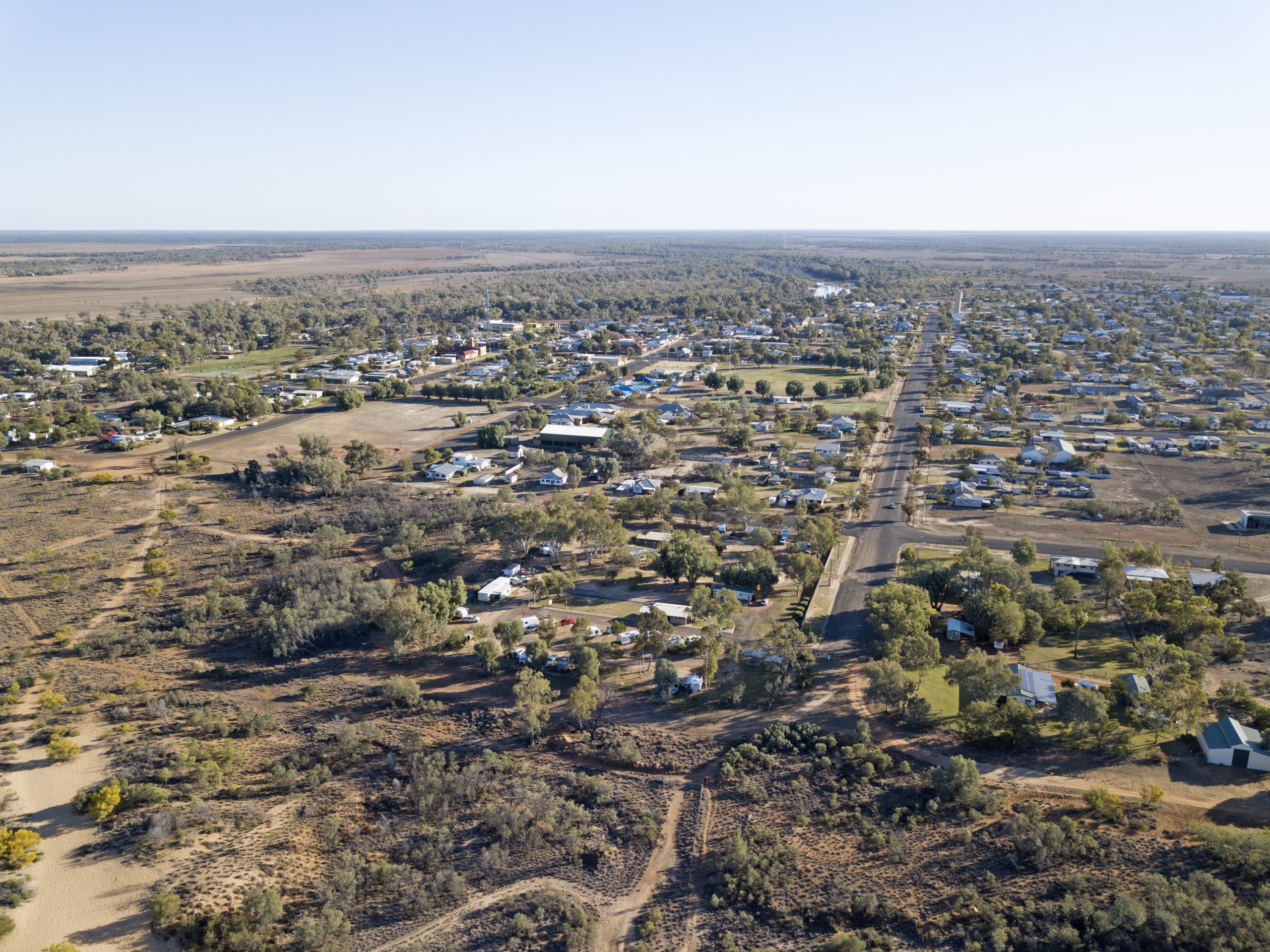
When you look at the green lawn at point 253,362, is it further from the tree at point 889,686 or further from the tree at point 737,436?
the tree at point 889,686

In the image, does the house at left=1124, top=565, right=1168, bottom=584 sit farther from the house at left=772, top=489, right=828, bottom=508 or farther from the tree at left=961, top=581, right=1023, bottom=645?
the house at left=772, top=489, right=828, bottom=508

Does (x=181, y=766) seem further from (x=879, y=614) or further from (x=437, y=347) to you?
(x=437, y=347)

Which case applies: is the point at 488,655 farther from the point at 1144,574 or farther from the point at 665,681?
the point at 1144,574

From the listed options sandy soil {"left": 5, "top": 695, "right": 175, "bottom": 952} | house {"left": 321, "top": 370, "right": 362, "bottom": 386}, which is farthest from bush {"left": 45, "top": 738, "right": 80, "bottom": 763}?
house {"left": 321, "top": 370, "right": 362, "bottom": 386}

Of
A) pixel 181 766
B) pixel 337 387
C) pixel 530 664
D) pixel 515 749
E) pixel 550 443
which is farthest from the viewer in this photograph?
pixel 337 387

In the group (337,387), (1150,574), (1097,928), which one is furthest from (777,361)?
(1097,928)

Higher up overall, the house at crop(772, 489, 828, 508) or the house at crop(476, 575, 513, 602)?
the house at crop(772, 489, 828, 508)


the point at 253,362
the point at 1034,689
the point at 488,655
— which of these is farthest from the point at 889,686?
the point at 253,362
